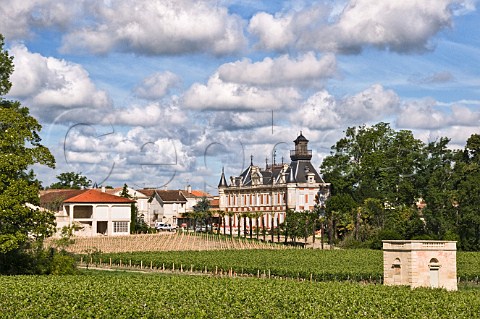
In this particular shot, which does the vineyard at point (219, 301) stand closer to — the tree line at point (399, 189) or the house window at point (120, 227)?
the tree line at point (399, 189)

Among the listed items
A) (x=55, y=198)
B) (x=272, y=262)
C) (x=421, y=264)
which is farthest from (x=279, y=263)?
(x=55, y=198)

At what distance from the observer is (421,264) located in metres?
45.9

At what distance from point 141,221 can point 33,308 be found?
88.9 metres

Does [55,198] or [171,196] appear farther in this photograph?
[171,196]

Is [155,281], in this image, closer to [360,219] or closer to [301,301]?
[301,301]

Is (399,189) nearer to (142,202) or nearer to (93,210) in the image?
(93,210)

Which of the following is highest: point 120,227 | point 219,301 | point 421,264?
point 120,227

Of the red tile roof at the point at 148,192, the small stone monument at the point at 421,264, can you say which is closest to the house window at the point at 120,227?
the red tile roof at the point at 148,192

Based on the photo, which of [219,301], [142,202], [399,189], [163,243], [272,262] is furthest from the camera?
[142,202]

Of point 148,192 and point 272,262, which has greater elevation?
point 148,192

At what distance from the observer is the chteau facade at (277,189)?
129m

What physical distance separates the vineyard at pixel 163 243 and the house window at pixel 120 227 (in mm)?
6156

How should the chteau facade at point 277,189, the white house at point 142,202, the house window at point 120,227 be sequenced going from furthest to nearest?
the white house at point 142,202, the chteau facade at point 277,189, the house window at point 120,227

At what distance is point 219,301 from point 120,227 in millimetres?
77329
